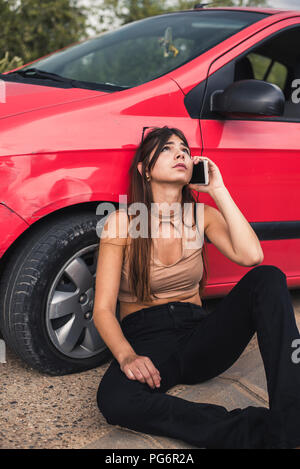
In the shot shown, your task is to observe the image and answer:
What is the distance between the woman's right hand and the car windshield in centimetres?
123

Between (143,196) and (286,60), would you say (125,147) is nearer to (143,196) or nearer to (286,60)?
(143,196)

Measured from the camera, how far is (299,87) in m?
3.22

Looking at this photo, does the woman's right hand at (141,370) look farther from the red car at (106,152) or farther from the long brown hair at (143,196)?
the red car at (106,152)

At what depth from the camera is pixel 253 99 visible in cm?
241

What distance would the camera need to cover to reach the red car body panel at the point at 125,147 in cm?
211

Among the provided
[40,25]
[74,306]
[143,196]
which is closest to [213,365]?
[74,306]

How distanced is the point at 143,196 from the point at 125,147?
0.70 ft

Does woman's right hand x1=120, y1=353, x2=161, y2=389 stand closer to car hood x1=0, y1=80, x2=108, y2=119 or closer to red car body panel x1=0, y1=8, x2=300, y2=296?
red car body panel x1=0, y1=8, x2=300, y2=296

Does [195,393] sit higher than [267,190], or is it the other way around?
[267,190]

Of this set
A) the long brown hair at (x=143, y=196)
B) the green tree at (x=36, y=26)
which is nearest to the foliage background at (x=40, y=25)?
the green tree at (x=36, y=26)

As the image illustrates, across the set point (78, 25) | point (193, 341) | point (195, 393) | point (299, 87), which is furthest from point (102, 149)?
point (78, 25)

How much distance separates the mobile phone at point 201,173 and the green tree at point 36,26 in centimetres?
451

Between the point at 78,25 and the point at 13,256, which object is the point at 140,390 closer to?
the point at 13,256
